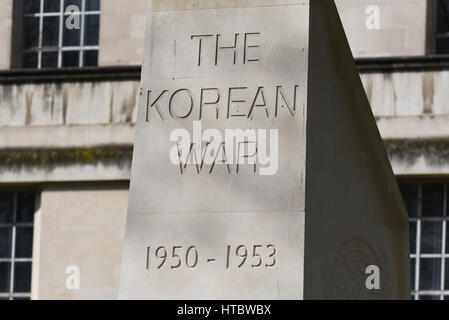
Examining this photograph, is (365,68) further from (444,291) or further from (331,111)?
(331,111)

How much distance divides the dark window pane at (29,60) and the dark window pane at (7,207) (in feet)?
5.80

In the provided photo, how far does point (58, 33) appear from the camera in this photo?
78.4ft

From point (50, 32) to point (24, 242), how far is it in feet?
9.23

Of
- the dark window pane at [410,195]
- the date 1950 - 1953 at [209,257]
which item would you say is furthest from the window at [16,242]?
the date 1950 - 1953 at [209,257]

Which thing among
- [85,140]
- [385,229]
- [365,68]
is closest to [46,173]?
[85,140]

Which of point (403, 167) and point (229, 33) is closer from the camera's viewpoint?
point (229, 33)

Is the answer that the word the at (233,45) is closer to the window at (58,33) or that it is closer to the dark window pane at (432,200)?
the dark window pane at (432,200)

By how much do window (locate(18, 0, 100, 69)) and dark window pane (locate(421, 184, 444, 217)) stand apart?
4.82 m

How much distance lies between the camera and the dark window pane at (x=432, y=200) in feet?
71.5

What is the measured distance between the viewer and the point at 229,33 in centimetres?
1275

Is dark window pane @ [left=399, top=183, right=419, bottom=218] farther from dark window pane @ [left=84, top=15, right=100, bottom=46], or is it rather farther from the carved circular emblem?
the carved circular emblem

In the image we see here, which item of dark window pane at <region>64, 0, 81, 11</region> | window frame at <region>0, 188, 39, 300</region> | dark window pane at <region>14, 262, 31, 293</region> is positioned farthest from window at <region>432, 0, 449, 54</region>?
dark window pane at <region>14, 262, 31, 293</region>
